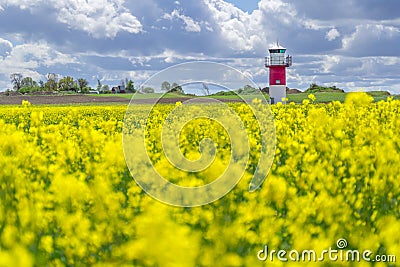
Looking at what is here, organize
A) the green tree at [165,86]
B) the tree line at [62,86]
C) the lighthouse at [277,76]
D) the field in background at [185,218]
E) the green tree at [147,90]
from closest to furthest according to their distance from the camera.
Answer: the field in background at [185,218]
the green tree at [165,86]
the green tree at [147,90]
the lighthouse at [277,76]
the tree line at [62,86]

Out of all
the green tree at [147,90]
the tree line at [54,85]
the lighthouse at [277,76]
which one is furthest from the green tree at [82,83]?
the green tree at [147,90]

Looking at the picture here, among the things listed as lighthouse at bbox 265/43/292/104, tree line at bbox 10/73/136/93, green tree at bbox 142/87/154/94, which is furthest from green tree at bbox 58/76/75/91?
green tree at bbox 142/87/154/94

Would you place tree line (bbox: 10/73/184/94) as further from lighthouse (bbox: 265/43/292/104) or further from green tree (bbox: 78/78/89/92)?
lighthouse (bbox: 265/43/292/104)

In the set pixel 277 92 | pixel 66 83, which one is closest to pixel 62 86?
pixel 66 83

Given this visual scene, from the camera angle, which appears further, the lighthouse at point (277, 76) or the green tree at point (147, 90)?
the lighthouse at point (277, 76)

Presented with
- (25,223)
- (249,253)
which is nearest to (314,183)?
(249,253)

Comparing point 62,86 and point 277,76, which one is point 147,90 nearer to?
point 277,76

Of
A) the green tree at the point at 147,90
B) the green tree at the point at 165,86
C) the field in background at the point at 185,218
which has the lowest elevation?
the field in background at the point at 185,218

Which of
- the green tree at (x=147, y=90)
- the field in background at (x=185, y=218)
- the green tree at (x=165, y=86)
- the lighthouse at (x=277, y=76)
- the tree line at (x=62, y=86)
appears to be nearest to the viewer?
the field in background at (x=185, y=218)

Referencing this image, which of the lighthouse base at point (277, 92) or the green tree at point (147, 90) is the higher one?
the green tree at point (147, 90)

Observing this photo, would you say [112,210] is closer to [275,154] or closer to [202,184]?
[202,184]

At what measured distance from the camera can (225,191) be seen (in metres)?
4.75

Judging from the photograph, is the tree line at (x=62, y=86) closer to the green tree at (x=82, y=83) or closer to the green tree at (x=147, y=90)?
the green tree at (x=82, y=83)

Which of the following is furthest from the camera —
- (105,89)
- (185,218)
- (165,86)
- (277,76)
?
(105,89)
